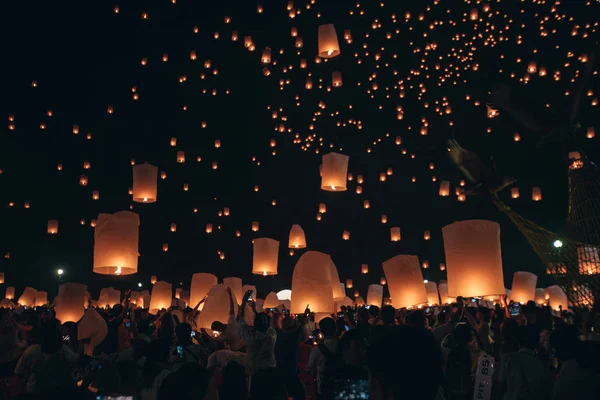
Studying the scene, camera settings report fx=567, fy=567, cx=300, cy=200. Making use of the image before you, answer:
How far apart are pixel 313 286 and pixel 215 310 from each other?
1317 mm

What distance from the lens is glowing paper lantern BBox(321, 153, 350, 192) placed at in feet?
34.2

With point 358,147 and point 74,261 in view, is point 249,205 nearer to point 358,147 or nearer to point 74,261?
point 358,147

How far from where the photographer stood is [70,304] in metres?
8.58

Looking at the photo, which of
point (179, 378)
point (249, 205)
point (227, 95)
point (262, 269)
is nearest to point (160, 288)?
point (262, 269)

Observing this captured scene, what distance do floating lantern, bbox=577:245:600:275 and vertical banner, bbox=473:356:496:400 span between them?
88.8 inches

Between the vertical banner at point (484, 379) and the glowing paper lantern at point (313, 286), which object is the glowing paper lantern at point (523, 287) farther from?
the vertical banner at point (484, 379)

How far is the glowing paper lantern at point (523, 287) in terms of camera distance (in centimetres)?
1403

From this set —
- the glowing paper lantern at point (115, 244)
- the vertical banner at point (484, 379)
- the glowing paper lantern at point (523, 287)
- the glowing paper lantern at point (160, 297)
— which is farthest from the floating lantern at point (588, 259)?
the glowing paper lantern at point (160, 297)

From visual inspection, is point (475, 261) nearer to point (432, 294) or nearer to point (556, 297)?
point (432, 294)

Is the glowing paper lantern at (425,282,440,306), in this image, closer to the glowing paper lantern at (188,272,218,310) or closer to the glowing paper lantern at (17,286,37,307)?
the glowing paper lantern at (188,272,218,310)

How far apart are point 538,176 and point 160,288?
584 inches

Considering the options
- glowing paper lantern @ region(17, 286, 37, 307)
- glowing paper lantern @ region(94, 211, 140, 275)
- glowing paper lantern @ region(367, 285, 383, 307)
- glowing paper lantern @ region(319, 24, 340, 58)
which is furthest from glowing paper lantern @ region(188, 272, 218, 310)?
glowing paper lantern @ region(17, 286, 37, 307)

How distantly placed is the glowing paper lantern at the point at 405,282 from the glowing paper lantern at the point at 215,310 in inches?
95.3

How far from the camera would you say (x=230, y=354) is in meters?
4.73
